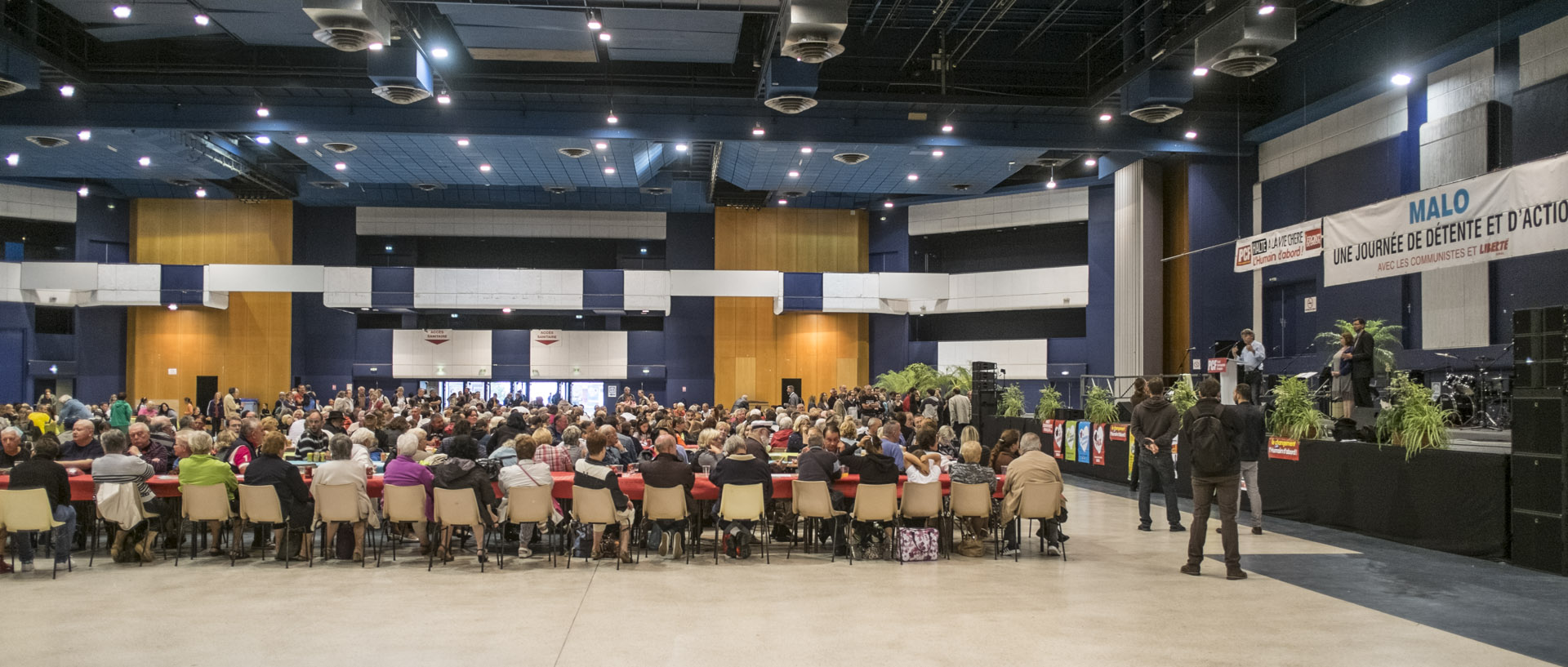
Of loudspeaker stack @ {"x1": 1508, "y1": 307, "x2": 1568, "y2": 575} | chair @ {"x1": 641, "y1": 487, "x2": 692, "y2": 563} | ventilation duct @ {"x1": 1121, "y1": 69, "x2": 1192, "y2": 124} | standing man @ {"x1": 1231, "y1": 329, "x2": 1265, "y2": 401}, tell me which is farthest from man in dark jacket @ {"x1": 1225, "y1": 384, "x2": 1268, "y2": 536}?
ventilation duct @ {"x1": 1121, "y1": 69, "x2": 1192, "y2": 124}

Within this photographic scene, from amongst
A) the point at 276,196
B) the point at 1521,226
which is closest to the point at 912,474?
the point at 1521,226

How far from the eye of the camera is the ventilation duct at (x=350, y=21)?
9312 mm

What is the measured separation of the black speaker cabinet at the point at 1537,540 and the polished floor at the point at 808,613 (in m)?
0.18

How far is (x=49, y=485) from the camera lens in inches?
280

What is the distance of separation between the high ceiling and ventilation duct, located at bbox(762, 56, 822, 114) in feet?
0.32

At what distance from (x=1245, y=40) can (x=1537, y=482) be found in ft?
17.7

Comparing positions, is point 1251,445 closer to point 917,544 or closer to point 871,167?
point 917,544

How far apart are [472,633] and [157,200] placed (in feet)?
81.6

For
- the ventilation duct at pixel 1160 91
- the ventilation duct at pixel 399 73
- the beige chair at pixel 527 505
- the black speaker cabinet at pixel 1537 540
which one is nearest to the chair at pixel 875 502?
the beige chair at pixel 527 505

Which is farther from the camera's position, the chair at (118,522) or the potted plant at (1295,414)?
the potted plant at (1295,414)

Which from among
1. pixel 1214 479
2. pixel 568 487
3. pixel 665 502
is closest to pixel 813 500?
pixel 665 502

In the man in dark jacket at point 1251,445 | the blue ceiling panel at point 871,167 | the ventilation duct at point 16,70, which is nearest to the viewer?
the man in dark jacket at point 1251,445

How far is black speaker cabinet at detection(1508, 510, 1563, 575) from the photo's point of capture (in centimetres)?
698

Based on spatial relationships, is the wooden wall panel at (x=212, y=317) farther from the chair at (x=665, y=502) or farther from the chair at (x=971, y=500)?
the chair at (x=971, y=500)
